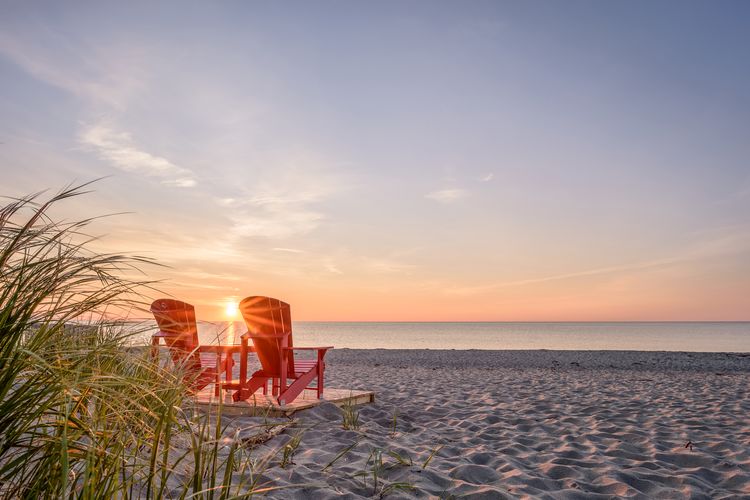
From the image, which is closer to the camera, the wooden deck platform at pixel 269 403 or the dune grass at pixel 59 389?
the dune grass at pixel 59 389

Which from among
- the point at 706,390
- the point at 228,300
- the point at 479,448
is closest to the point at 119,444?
the point at 228,300

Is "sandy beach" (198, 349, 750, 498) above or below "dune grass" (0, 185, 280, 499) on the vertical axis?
below

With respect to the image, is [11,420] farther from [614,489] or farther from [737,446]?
[737,446]

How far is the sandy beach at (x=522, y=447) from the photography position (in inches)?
128

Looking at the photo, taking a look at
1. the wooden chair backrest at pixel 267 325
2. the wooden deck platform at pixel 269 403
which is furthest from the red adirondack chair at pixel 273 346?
the wooden deck platform at pixel 269 403

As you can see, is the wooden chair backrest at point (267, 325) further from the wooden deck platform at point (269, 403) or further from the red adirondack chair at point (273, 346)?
the wooden deck platform at point (269, 403)

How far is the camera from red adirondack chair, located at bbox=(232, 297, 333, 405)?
551 cm

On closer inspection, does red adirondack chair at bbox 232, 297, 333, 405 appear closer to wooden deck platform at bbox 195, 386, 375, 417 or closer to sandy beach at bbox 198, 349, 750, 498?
wooden deck platform at bbox 195, 386, 375, 417

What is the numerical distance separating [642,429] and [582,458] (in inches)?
56.8

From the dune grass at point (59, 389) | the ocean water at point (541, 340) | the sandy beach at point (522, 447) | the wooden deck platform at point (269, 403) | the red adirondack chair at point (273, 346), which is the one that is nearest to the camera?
the dune grass at point (59, 389)

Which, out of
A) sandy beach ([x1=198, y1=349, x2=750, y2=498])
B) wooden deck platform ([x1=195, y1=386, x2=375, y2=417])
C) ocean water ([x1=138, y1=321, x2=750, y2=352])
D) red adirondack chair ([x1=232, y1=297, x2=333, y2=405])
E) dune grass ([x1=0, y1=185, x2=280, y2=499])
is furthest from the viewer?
ocean water ([x1=138, y1=321, x2=750, y2=352])

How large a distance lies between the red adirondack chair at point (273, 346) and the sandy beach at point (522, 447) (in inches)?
15.1

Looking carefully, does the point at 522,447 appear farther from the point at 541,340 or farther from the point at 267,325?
the point at 541,340

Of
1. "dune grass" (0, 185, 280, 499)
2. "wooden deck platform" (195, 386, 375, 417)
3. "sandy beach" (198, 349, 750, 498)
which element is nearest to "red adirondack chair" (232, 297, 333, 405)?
"wooden deck platform" (195, 386, 375, 417)
